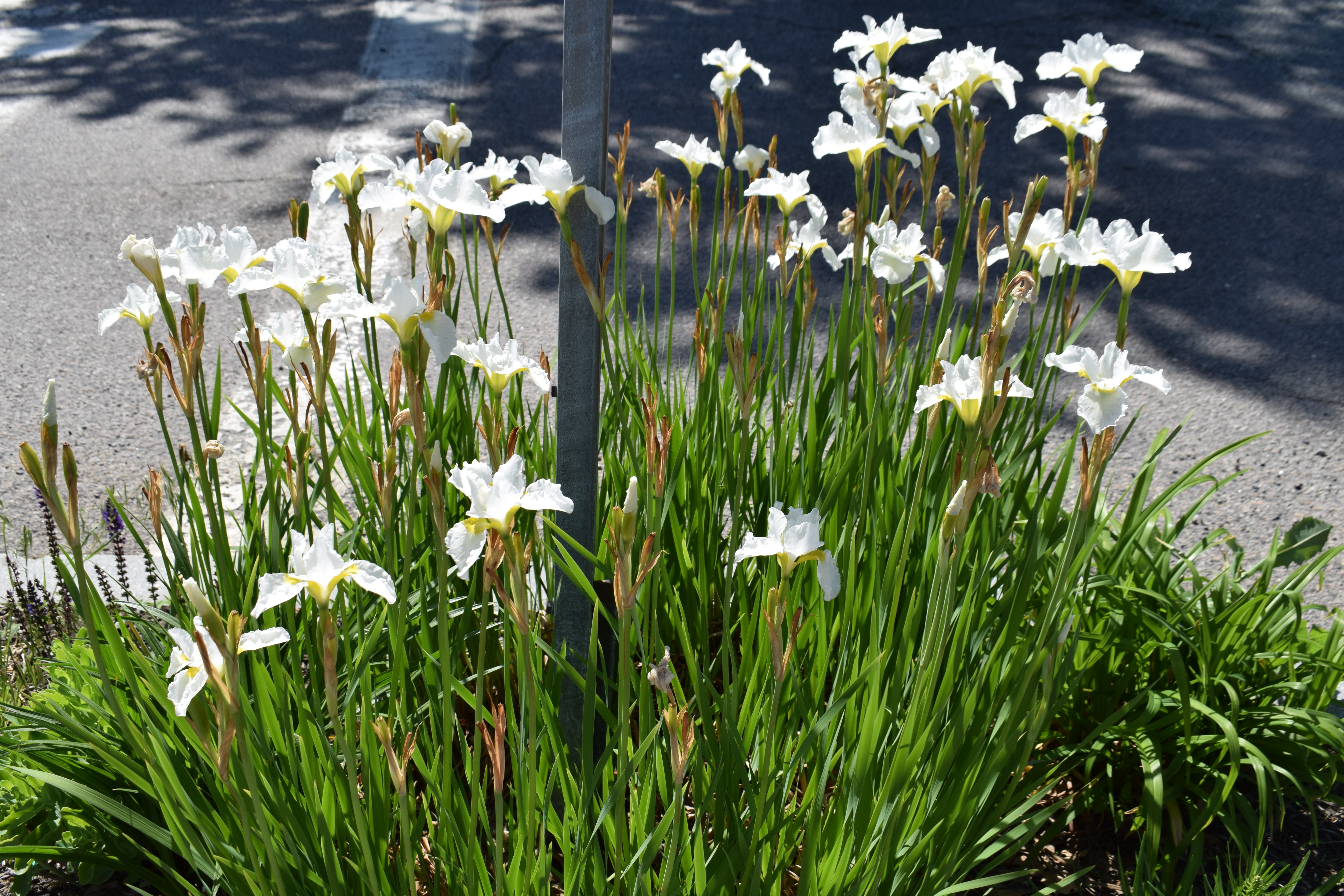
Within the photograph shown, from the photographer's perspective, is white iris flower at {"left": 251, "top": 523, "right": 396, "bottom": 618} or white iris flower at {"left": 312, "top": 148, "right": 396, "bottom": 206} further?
white iris flower at {"left": 312, "top": 148, "right": 396, "bottom": 206}

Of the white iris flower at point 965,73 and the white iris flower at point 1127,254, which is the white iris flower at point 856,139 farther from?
the white iris flower at point 1127,254

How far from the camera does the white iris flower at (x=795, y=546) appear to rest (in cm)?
89

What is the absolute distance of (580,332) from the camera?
1.28 meters

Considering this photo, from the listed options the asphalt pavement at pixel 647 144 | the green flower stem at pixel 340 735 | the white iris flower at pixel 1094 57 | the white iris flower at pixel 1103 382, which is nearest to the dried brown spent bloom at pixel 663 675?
the green flower stem at pixel 340 735

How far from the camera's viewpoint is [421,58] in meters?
5.50

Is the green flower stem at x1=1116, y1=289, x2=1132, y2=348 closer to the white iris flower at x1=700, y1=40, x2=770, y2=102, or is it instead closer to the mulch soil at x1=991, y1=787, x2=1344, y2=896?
the mulch soil at x1=991, y1=787, x2=1344, y2=896

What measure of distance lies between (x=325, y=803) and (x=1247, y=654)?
1.37 m

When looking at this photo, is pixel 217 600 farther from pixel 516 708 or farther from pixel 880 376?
pixel 880 376

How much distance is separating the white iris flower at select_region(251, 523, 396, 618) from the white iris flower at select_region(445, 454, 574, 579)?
66mm

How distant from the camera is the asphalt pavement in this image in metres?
2.92

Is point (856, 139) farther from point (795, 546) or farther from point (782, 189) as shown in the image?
point (795, 546)

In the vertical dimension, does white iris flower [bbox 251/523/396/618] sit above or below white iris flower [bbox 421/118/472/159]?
below

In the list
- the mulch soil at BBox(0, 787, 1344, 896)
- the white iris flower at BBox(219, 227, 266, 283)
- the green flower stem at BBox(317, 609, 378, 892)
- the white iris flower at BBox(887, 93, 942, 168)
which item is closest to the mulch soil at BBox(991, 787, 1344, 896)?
the mulch soil at BBox(0, 787, 1344, 896)

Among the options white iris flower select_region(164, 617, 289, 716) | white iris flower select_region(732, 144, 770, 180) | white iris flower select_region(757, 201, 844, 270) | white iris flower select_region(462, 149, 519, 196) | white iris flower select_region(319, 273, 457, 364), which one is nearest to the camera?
white iris flower select_region(164, 617, 289, 716)
